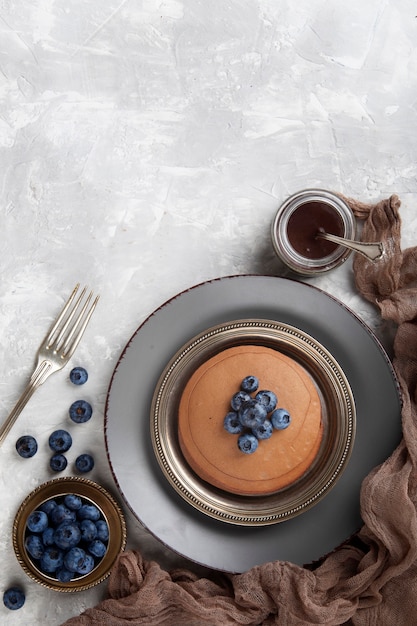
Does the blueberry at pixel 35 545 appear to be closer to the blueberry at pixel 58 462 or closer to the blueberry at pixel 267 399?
the blueberry at pixel 58 462

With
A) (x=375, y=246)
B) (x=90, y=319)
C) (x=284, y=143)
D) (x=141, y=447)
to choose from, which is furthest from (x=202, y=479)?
(x=284, y=143)

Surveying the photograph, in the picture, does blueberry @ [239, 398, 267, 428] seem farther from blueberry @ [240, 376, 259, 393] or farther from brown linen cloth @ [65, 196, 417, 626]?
brown linen cloth @ [65, 196, 417, 626]

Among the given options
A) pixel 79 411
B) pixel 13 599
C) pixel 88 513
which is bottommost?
pixel 13 599

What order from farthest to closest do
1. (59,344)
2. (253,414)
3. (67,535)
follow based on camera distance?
1. (59,344)
2. (67,535)
3. (253,414)

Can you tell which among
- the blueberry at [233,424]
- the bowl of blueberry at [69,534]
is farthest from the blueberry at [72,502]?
the blueberry at [233,424]

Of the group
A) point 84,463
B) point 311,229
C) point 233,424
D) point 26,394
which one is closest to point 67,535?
point 84,463

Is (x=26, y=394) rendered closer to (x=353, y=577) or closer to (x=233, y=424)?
(x=233, y=424)

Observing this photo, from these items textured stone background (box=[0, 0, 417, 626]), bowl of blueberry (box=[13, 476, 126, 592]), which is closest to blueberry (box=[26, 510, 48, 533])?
bowl of blueberry (box=[13, 476, 126, 592])
